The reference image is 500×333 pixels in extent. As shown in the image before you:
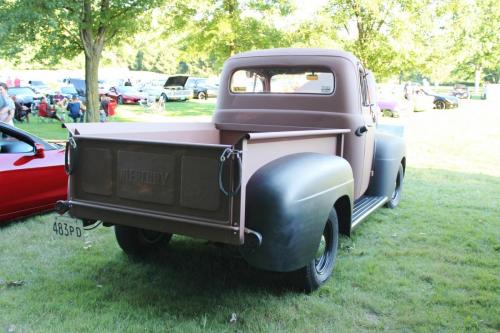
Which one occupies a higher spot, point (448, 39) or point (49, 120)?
point (448, 39)

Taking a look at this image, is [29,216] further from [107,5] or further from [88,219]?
[107,5]

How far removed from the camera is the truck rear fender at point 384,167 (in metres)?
5.74

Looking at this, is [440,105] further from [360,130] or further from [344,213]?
[344,213]

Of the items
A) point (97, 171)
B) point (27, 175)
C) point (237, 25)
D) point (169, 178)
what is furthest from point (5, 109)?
point (237, 25)

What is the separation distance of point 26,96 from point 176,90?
11.6 m

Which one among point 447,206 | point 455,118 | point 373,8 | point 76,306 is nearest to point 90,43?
point 373,8

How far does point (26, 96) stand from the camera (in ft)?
71.6

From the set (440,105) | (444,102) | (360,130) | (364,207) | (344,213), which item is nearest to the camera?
(344,213)

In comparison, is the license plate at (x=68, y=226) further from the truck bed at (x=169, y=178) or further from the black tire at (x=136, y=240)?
the black tire at (x=136, y=240)

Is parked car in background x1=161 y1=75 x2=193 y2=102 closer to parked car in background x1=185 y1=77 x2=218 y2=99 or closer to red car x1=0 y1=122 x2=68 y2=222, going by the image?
parked car in background x1=185 y1=77 x2=218 y2=99

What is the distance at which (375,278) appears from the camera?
4043mm

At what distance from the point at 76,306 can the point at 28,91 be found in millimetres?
21752

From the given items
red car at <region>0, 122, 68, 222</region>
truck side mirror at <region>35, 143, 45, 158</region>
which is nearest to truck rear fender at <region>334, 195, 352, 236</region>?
red car at <region>0, 122, 68, 222</region>

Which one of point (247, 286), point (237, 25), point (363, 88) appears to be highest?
point (237, 25)
